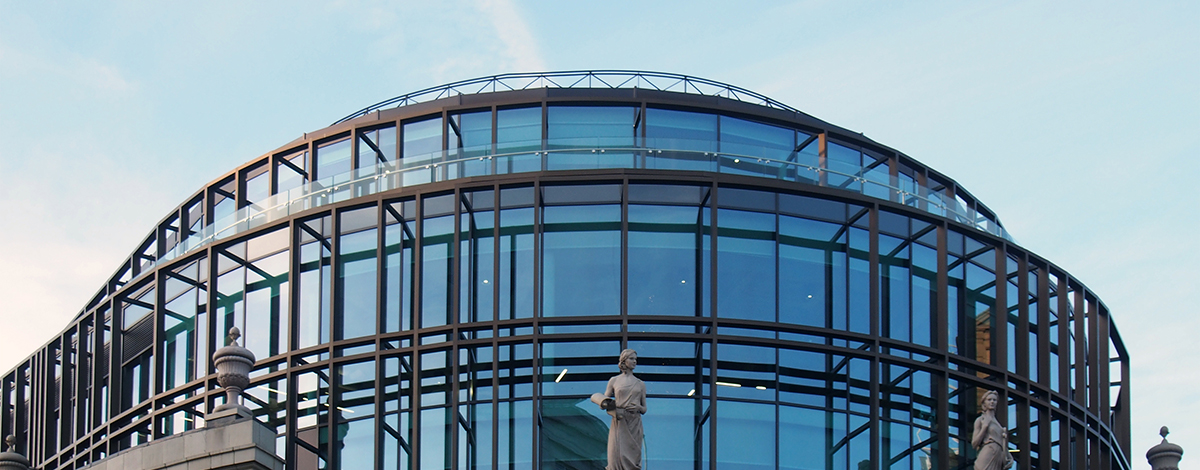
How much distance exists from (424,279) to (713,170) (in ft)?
27.2

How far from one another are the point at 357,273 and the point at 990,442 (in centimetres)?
1733

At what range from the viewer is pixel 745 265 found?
5159 cm

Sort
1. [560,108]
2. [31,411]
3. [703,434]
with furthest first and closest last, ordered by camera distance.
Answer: [31,411] < [560,108] < [703,434]

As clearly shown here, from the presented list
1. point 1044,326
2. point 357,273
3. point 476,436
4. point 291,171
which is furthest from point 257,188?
point 1044,326

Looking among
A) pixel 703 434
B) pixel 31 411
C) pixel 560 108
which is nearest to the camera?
pixel 703 434

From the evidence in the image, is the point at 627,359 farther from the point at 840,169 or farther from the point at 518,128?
the point at 840,169

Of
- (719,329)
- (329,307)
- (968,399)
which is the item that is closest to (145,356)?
(329,307)

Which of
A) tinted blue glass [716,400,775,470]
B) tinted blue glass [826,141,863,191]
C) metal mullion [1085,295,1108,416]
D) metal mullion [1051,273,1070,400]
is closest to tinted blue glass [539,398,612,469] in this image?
tinted blue glass [716,400,775,470]

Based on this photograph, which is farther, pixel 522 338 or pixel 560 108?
pixel 560 108

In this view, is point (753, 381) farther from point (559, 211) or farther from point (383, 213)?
point (383, 213)

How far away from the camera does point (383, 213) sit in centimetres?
5238

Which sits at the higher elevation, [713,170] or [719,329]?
[713,170]

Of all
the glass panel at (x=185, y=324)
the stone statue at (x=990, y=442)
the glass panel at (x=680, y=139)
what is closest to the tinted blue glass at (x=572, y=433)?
the glass panel at (x=680, y=139)

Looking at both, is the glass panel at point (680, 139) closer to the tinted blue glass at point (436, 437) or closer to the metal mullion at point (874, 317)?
the metal mullion at point (874, 317)
